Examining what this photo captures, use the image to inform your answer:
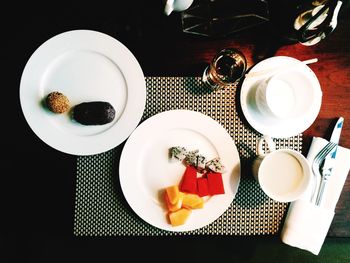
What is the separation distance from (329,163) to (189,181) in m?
0.37

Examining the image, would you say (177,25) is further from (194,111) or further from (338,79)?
(338,79)

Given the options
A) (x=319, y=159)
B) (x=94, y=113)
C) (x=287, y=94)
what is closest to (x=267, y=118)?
(x=287, y=94)

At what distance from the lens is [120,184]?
34.2 inches

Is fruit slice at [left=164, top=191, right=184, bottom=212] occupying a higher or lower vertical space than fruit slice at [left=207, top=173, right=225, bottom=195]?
lower

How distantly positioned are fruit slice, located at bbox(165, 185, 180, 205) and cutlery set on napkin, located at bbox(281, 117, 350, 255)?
300mm

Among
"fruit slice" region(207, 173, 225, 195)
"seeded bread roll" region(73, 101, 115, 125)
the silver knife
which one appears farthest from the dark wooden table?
"fruit slice" region(207, 173, 225, 195)

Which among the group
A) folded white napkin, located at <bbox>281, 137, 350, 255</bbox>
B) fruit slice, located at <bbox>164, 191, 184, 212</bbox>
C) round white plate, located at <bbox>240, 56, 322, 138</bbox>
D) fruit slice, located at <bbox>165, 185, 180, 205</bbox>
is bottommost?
folded white napkin, located at <bbox>281, 137, 350, 255</bbox>

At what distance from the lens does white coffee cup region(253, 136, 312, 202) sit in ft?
2.70

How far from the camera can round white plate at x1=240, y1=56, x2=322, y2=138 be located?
0.88 metres

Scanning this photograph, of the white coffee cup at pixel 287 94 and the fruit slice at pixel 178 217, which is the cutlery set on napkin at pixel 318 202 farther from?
the fruit slice at pixel 178 217

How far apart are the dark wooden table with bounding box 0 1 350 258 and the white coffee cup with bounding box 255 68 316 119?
3.6 inches

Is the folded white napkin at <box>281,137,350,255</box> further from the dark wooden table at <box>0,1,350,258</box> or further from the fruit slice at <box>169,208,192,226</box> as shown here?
the fruit slice at <box>169,208,192,226</box>

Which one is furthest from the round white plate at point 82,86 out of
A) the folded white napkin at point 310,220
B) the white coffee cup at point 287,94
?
the folded white napkin at point 310,220

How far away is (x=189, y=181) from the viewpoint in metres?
0.87
